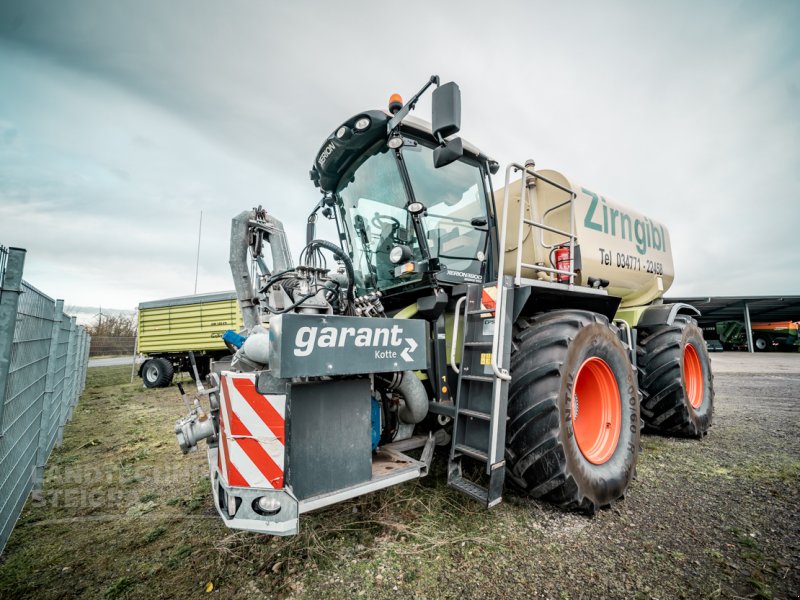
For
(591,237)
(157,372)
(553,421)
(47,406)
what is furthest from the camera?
(157,372)

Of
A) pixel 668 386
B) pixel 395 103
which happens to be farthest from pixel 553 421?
pixel 668 386

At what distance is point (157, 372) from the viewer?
10.6m

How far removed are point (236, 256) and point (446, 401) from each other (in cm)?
212

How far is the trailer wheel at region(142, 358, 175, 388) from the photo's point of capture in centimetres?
1043

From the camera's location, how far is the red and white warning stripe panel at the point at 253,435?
5.92 ft

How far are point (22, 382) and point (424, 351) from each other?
3102 millimetres

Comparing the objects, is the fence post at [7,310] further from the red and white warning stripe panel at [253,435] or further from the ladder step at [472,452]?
the ladder step at [472,452]

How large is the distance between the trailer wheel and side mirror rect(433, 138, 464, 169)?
35.8ft

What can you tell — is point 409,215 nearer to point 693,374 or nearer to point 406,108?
point 406,108

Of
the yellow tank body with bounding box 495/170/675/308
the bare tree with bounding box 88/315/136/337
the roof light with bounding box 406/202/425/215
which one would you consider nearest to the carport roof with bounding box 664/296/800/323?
the yellow tank body with bounding box 495/170/675/308

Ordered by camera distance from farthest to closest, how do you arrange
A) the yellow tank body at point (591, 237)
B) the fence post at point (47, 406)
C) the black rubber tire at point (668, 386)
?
the black rubber tire at point (668, 386) < the yellow tank body at point (591, 237) < the fence post at point (47, 406)

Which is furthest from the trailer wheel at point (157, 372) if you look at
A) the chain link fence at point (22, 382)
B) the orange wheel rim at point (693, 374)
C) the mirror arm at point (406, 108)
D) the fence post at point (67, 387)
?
the orange wheel rim at point (693, 374)

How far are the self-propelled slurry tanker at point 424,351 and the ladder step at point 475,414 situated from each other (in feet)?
0.05

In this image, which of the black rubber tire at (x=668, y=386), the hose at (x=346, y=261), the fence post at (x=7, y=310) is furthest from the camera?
the black rubber tire at (x=668, y=386)
